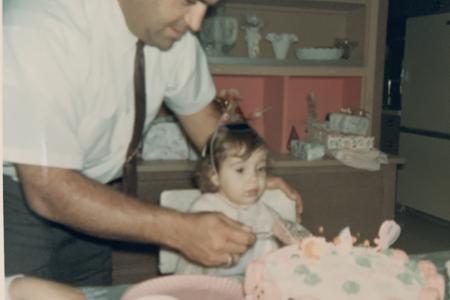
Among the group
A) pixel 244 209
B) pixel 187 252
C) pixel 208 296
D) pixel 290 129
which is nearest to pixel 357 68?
pixel 290 129

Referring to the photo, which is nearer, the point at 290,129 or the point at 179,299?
the point at 179,299

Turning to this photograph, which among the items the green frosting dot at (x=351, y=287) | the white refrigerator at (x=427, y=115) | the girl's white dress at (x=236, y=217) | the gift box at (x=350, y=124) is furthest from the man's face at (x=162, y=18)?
the white refrigerator at (x=427, y=115)

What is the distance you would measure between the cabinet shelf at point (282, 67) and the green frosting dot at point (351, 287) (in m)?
1.43

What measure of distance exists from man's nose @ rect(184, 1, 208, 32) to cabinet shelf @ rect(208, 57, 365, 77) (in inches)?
39.2

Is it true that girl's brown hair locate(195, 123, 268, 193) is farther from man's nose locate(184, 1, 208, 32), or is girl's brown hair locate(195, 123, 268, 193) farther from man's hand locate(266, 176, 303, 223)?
man's nose locate(184, 1, 208, 32)

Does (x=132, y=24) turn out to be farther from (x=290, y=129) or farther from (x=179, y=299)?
(x=290, y=129)

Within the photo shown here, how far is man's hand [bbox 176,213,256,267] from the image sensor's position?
826 mm

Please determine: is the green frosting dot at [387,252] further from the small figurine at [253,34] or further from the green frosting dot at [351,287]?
the small figurine at [253,34]

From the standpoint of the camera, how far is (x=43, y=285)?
65cm

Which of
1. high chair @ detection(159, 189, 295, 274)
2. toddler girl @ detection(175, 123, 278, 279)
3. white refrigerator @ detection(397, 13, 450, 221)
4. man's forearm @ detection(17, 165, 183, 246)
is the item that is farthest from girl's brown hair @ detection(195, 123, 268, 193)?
white refrigerator @ detection(397, 13, 450, 221)

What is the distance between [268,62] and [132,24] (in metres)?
1.07

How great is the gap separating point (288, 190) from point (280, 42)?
98 centimetres

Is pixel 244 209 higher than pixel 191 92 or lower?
lower

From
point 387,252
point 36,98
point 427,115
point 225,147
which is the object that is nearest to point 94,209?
point 36,98
